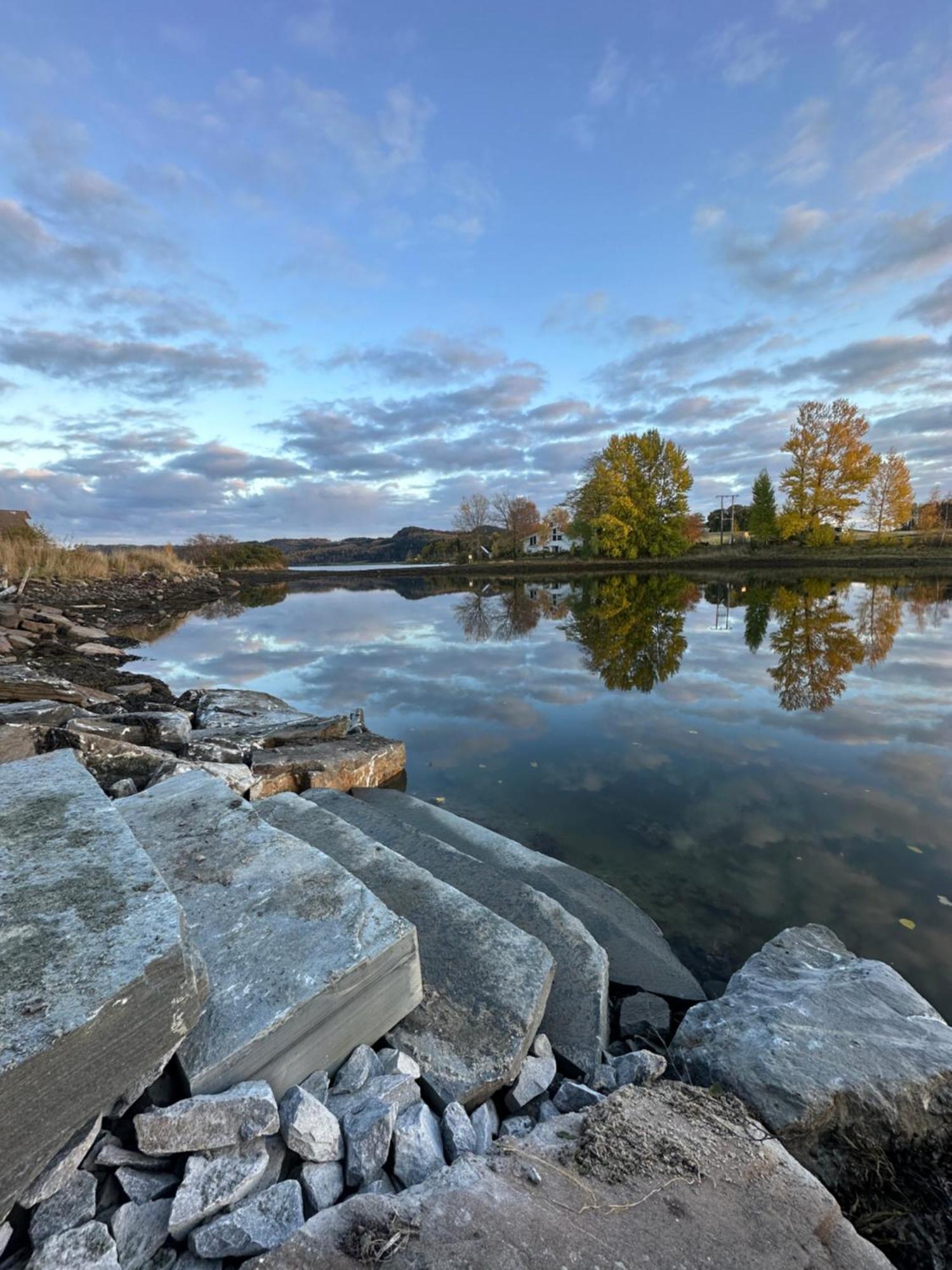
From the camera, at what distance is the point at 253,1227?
1.33 metres

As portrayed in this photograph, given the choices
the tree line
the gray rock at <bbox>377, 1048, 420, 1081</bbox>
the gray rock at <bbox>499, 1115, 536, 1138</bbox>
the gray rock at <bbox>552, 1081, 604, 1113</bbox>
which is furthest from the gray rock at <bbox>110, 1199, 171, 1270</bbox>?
the tree line

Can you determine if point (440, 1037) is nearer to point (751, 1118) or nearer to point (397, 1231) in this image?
point (397, 1231)

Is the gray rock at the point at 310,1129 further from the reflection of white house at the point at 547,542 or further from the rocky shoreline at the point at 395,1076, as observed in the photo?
the reflection of white house at the point at 547,542

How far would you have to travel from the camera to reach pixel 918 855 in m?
4.17

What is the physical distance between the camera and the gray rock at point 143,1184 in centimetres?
143

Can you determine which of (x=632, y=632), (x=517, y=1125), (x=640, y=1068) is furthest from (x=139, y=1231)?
(x=632, y=632)

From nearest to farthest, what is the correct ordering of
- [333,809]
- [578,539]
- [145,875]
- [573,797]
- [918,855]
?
1. [145,875]
2. [918,855]
3. [333,809]
4. [573,797]
5. [578,539]

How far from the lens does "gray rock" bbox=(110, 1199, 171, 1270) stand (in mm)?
1318

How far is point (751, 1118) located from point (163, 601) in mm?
29211

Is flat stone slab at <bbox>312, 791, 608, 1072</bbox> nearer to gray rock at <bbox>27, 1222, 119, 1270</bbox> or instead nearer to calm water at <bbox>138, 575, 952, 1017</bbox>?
calm water at <bbox>138, 575, 952, 1017</bbox>

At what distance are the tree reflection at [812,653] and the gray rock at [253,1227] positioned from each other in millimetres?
8280

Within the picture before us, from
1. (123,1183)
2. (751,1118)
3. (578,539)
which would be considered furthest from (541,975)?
(578,539)

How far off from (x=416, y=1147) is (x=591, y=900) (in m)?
2.14

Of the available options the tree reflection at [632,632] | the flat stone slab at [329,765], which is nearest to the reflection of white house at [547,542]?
the tree reflection at [632,632]
